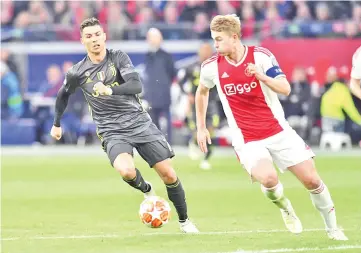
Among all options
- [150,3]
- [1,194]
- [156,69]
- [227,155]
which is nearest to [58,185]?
[1,194]

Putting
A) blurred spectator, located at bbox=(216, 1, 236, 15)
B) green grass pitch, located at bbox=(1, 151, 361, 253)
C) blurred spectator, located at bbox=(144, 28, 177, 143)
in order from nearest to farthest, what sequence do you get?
green grass pitch, located at bbox=(1, 151, 361, 253) < blurred spectator, located at bbox=(144, 28, 177, 143) < blurred spectator, located at bbox=(216, 1, 236, 15)

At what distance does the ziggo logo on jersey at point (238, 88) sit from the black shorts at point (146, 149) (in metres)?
1.29

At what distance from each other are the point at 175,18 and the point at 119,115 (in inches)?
592

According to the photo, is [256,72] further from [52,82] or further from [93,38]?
[52,82]

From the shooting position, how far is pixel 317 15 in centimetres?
2597

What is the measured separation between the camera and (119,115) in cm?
1150

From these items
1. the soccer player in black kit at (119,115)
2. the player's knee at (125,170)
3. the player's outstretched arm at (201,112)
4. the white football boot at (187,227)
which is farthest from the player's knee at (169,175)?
the player's outstretched arm at (201,112)

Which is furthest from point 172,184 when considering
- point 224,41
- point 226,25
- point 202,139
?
point 226,25

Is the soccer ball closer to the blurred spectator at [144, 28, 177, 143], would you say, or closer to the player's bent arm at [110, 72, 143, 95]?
the player's bent arm at [110, 72, 143, 95]

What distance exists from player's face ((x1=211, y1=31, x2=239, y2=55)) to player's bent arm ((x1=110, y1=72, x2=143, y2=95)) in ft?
3.98

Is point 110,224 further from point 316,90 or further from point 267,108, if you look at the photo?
point 316,90

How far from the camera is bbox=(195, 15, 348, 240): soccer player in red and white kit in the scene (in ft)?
33.6

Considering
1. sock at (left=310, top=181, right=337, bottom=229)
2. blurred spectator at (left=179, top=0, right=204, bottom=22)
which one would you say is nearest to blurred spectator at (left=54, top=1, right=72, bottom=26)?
blurred spectator at (left=179, top=0, right=204, bottom=22)

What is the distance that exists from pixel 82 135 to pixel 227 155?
449 cm
